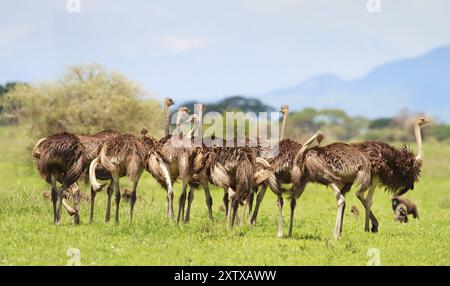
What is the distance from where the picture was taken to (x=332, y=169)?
1404 cm

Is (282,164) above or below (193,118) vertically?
below

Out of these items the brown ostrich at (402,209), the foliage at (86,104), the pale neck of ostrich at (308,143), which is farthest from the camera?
the foliage at (86,104)

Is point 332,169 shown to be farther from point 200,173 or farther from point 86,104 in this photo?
point 86,104

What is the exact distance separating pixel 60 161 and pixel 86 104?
1719cm

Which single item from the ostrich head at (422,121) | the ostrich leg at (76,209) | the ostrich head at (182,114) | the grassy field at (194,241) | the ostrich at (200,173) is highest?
the ostrich head at (182,114)

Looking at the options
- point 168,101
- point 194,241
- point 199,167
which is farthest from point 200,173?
point 194,241

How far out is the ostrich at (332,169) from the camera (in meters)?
13.8

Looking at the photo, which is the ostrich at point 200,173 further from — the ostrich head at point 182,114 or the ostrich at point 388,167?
the ostrich at point 388,167

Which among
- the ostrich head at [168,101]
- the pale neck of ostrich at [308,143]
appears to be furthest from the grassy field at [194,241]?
the ostrich head at [168,101]

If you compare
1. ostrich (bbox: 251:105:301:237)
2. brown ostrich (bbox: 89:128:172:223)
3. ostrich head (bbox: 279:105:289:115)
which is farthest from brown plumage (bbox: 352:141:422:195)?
brown ostrich (bbox: 89:128:172:223)

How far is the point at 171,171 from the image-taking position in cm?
1584

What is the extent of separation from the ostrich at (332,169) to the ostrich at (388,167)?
32.0 inches

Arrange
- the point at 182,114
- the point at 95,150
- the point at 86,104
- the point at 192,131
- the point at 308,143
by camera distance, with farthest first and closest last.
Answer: the point at 86,104 → the point at 182,114 → the point at 192,131 → the point at 95,150 → the point at 308,143
